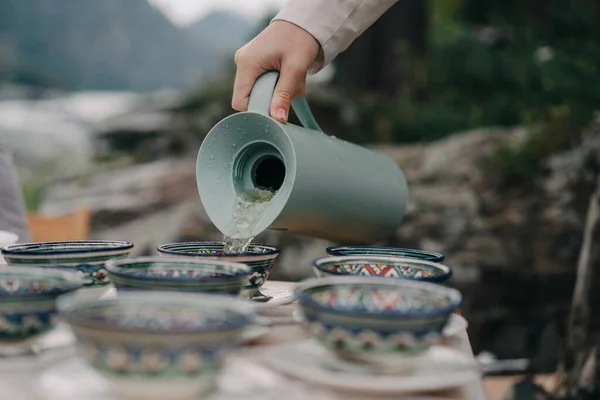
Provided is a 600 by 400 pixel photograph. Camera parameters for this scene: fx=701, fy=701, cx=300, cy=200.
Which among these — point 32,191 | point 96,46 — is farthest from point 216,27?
point 32,191

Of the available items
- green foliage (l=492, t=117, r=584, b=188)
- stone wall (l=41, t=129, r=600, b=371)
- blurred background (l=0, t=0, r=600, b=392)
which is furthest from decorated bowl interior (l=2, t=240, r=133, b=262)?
green foliage (l=492, t=117, r=584, b=188)

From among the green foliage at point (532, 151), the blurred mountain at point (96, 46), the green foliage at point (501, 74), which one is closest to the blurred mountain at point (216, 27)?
the blurred mountain at point (96, 46)

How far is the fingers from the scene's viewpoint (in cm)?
124

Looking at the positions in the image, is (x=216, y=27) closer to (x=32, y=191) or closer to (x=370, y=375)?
(x=32, y=191)

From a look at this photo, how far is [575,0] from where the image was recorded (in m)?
3.18

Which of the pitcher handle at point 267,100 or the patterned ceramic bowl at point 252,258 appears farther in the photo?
the pitcher handle at point 267,100

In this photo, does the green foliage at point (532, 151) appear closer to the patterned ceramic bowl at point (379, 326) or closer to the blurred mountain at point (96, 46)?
the patterned ceramic bowl at point (379, 326)

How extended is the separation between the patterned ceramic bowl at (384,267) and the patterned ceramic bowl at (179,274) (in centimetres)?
12

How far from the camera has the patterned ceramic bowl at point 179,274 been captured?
2.54 ft

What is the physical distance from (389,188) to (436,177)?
1.78m

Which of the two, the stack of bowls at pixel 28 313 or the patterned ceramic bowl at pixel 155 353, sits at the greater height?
the stack of bowls at pixel 28 313

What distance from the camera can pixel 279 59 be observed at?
48.6 inches

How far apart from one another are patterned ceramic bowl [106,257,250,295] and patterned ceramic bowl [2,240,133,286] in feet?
0.33

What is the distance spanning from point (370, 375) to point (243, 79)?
0.72 metres
